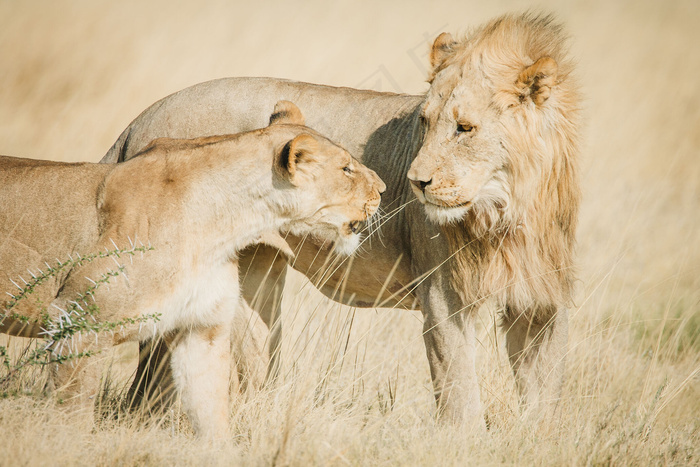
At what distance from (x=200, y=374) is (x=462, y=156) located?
67.0 inches

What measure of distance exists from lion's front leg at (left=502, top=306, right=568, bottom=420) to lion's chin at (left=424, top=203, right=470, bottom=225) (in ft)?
2.44

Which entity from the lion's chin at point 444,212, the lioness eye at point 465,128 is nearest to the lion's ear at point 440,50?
the lioness eye at point 465,128

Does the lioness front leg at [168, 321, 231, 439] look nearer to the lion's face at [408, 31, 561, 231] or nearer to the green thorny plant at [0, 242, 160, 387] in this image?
the green thorny plant at [0, 242, 160, 387]

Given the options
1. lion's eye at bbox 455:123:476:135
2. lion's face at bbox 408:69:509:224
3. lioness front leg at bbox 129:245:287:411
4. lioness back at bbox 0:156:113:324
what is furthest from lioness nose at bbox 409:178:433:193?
lioness back at bbox 0:156:113:324

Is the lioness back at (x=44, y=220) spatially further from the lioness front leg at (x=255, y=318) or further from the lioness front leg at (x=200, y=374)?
the lioness front leg at (x=255, y=318)

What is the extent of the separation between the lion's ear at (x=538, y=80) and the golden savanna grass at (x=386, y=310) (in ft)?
1.66

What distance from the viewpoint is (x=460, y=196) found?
363cm

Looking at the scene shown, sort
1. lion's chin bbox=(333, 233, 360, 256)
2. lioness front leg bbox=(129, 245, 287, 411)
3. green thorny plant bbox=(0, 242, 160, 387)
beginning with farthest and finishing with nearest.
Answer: lioness front leg bbox=(129, 245, 287, 411) → lion's chin bbox=(333, 233, 360, 256) → green thorny plant bbox=(0, 242, 160, 387)

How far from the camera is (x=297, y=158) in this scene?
3.67 meters

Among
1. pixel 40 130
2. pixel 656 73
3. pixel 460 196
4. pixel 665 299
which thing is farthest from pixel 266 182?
pixel 656 73

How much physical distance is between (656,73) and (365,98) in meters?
11.7

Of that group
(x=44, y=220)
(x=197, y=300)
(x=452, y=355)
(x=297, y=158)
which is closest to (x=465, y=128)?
(x=297, y=158)

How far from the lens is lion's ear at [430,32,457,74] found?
409 cm

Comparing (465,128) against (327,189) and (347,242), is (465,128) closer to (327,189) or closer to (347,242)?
(327,189)
